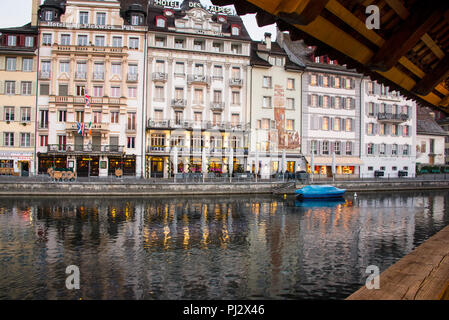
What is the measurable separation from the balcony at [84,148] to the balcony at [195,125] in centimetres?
527

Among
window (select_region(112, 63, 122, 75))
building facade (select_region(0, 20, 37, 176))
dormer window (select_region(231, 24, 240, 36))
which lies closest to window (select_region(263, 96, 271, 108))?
dormer window (select_region(231, 24, 240, 36))

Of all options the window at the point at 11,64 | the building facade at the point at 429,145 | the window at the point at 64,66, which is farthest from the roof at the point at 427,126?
the window at the point at 11,64

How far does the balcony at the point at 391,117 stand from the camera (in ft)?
183

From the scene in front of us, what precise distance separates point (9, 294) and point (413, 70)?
1187cm

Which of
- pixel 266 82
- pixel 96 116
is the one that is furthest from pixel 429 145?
pixel 96 116

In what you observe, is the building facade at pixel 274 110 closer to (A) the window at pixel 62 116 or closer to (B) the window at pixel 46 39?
(A) the window at pixel 62 116

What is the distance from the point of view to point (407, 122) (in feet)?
189

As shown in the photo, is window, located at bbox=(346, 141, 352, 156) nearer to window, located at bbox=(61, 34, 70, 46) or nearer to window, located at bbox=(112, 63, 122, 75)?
window, located at bbox=(112, 63, 122, 75)

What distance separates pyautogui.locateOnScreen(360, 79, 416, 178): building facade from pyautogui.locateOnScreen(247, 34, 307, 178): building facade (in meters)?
11.9

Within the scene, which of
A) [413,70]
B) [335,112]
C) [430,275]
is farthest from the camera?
[335,112]

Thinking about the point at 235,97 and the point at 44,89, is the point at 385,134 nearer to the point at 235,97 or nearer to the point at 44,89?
the point at 235,97
